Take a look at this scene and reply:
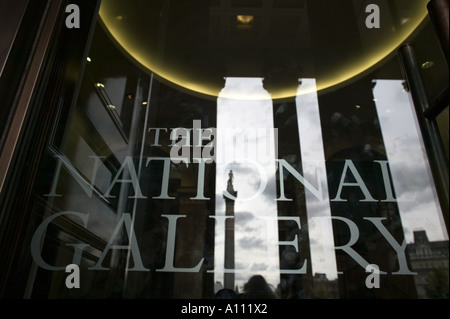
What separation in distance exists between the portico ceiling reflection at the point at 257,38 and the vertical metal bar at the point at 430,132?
1.47 feet

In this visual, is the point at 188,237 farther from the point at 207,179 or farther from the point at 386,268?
the point at 386,268

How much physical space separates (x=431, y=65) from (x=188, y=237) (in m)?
1.43

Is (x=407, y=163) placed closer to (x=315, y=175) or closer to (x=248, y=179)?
(x=315, y=175)

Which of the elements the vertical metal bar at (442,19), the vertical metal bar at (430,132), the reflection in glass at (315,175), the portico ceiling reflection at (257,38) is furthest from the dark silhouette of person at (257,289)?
the vertical metal bar at (442,19)

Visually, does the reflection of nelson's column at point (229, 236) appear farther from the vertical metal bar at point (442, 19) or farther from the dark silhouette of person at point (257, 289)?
the vertical metal bar at point (442, 19)

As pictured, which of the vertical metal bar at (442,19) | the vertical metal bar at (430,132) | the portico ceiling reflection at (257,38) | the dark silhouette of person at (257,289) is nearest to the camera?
the vertical metal bar at (442,19)

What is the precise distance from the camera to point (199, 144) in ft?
5.66

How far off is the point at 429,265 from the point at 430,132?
0.62 metres

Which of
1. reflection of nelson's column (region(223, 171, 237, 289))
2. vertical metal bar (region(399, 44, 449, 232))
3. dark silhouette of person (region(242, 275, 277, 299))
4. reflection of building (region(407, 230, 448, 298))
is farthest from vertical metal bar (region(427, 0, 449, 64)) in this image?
dark silhouette of person (region(242, 275, 277, 299))

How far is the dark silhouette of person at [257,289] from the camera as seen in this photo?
141 cm

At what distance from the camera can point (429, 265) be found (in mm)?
1406
